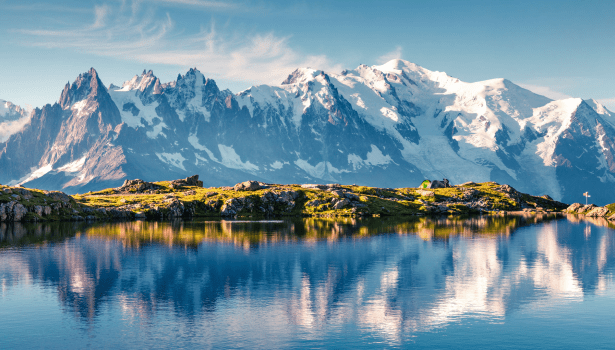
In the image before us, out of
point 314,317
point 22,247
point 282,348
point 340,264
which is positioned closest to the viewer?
point 282,348

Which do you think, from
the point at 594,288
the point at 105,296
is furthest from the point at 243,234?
the point at 594,288

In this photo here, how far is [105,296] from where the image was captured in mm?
71125

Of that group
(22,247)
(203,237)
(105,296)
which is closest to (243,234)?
(203,237)

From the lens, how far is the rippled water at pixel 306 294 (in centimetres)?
5422

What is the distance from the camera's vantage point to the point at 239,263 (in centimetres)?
9912

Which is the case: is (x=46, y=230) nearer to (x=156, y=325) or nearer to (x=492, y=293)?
(x=156, y=325)

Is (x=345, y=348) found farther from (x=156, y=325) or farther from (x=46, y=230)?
(x=46, y=230)

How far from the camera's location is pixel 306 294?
2857 inches

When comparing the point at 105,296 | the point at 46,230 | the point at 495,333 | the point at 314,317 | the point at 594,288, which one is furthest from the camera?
the point at 46,230

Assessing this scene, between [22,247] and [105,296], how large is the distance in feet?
206

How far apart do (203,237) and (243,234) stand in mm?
13291

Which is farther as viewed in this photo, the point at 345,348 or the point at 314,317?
the point at 314,317

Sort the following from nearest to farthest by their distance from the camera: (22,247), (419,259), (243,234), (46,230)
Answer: (419,259) → (22,247) → (243,234) → (46,230)

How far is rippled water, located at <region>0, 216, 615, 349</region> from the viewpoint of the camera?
178ft
